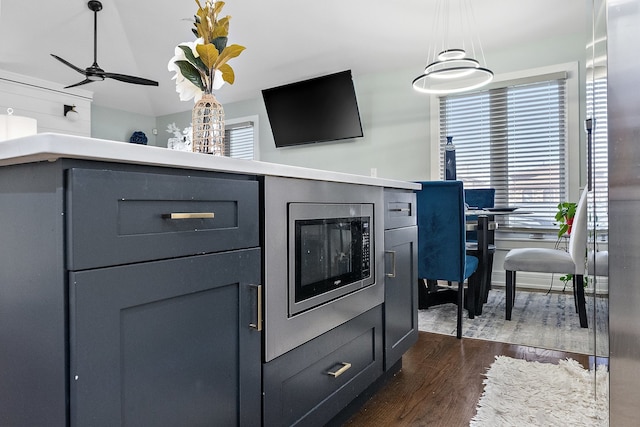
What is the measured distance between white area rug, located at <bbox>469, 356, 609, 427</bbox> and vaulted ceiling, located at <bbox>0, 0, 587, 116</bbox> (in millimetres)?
3055

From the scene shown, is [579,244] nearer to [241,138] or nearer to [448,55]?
[448,55]

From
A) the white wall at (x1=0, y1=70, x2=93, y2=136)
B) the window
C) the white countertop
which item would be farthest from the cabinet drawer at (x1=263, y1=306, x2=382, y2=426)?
the white wall at (x1=0, y1=70, x2=93, y2=136)

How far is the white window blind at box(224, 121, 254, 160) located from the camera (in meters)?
5.93

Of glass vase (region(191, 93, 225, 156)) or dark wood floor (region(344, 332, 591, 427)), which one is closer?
glass vase (region(191, 93, 225, 156))

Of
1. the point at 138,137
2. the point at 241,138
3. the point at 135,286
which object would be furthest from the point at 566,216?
the point at 138,137

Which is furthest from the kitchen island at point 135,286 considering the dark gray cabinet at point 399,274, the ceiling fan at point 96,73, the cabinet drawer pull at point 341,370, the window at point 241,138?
the window at point 241,138

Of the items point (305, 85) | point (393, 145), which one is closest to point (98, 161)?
point (393, 145)

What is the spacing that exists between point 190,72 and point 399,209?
3.64 ft

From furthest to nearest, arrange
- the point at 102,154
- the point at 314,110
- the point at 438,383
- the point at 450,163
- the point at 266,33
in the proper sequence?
the point at 314,110
the point at 266,33
the point at 450,163
the point at 438,383
the point at 102,154

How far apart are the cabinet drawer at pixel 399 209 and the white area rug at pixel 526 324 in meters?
1.04

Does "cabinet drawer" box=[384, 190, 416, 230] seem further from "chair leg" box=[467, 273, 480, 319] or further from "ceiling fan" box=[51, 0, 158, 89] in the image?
"ceiling fan" box=[51, 0, 158, 89]

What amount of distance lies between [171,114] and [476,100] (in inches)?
195

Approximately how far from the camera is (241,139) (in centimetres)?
604

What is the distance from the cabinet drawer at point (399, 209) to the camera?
69.9 inches
